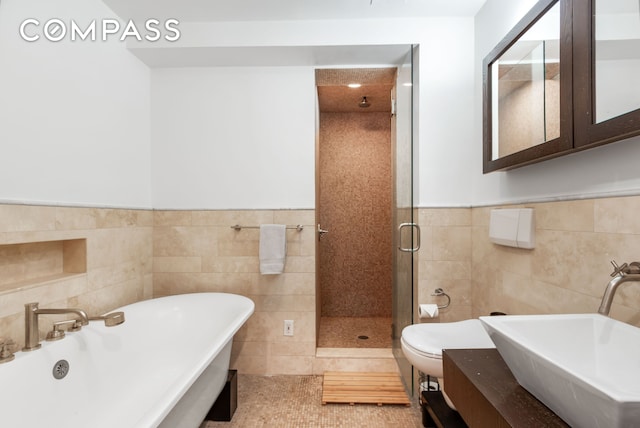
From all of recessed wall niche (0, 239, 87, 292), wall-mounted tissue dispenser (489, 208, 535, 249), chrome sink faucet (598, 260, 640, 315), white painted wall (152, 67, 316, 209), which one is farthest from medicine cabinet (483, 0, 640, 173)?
recessed wall niche (0, 239, 87, 292)

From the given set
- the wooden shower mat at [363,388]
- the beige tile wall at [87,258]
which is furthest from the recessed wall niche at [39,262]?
the wooden shower mat at [363,388]

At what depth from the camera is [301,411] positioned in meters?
2.01

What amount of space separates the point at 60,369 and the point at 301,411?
51.3 inches

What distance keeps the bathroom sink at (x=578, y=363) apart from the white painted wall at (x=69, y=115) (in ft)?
6.56

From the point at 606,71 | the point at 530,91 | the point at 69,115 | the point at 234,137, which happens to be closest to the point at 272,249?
the point at 234,137

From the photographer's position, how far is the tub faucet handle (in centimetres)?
126

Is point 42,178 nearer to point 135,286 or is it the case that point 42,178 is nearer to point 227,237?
point 135,286

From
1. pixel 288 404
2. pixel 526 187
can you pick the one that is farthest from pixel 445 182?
pixel 288 404

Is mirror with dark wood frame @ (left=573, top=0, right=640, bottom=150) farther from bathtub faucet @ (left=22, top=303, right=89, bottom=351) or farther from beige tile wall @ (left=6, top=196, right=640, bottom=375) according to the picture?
bathtub faucet @ (left=22, top=303, right=89, bottom=351)

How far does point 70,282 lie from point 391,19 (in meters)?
2.54

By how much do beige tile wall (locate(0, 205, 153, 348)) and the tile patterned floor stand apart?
40.1 inches

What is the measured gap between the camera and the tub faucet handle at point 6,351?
1.26 metres

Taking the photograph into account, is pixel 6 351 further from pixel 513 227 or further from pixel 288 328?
pixel 513 227

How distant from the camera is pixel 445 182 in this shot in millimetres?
2217
